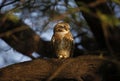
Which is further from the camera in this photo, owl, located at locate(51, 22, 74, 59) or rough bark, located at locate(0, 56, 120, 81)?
owl, located at locate(51, 22, 74, 59)

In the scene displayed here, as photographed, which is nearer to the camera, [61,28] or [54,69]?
[54,69]

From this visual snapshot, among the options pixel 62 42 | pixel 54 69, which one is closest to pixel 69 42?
pixel 62 42

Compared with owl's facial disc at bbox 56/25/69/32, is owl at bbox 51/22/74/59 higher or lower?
lower

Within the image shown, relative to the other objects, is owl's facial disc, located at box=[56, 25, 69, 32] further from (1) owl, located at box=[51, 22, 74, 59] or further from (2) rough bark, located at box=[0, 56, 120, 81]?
(2) rough bark, located at box=[0, 56, 120, 81]

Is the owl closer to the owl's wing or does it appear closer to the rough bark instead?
the owl's wing

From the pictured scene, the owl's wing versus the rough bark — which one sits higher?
the rough bark

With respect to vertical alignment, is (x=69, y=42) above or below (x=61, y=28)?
below

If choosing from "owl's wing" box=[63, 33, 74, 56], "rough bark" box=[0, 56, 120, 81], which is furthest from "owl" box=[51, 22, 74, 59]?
"rough bark" box=[0, 56, 120, 81]

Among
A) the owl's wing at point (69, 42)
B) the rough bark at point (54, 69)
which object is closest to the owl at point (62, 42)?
the owl's wing at point (69, 42)

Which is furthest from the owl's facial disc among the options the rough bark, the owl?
the rough bark

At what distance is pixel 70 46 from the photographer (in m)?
5.20

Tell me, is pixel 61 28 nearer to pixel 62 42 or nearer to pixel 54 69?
pixel 62 42

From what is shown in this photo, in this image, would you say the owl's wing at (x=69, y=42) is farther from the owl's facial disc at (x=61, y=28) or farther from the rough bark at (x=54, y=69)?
the rough bark at (x=54, y=69)

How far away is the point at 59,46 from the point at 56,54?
0.41 ft
